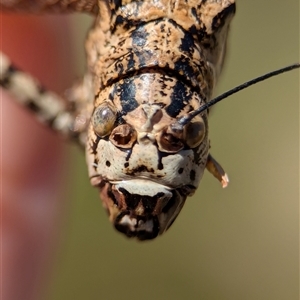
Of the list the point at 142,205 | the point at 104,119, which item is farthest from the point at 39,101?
the point at 142,205

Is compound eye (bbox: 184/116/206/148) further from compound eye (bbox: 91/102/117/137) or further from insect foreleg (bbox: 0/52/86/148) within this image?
insect foreleg (bbox: 0/52/86/148)

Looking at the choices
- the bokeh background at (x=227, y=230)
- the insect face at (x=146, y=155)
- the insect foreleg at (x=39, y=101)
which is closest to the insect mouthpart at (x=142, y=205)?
the insect face at (x=146, y=155)

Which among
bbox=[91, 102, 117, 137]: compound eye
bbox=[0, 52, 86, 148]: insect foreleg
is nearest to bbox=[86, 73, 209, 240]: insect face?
bbox=[91, 102, 117, 137]: compound eye

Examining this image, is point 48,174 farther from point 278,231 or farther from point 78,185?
point 278,231

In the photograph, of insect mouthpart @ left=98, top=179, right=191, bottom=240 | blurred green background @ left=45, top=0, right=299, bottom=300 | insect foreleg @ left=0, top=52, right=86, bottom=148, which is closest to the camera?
insect mouthpart @ left=98, top=179, right=191, bottom=240

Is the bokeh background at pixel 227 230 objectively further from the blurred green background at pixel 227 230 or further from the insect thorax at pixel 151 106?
the insect thorax at pixel 151 106

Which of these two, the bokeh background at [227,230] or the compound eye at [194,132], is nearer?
the compound eye at [194,132]

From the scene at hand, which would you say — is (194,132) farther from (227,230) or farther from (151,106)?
(227,230)

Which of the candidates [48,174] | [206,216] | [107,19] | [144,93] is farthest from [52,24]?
[206,216]
